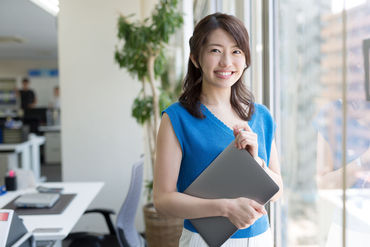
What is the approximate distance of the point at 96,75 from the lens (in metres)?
4.00

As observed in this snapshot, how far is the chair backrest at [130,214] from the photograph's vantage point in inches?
81.8

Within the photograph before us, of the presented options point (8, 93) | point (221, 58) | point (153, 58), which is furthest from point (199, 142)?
point (8, 93)

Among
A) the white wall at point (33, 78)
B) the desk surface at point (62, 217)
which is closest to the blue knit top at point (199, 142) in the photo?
the desk surface at point (62, 217)

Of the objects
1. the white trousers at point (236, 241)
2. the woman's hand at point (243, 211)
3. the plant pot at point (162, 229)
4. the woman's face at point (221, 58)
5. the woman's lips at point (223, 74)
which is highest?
the woman's face at point (221, 58)

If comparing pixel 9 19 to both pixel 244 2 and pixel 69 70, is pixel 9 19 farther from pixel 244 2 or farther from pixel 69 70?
pixel 244 2

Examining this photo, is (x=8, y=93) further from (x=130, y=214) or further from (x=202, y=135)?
(x=202, y=135)

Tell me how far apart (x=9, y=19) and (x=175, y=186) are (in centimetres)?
609

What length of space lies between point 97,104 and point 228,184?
3196mm

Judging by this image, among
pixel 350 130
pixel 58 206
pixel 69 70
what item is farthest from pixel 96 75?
pixel 350 130

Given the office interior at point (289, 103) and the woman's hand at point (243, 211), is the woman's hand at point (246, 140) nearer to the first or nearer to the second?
the woman's hand at point (243, 211)

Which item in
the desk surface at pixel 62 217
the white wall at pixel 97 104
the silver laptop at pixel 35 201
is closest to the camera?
the desk surface at pixel 62 217

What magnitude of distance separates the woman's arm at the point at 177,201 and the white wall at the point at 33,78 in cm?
1254

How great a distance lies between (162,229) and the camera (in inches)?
129

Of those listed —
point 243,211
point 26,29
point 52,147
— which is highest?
point 26,29
